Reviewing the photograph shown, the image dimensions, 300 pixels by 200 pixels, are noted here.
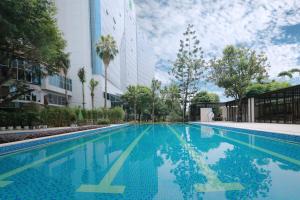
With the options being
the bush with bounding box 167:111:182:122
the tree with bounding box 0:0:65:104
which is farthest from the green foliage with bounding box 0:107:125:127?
the bush with bounding box 167:111:182:122

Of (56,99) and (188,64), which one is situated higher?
(188,64)

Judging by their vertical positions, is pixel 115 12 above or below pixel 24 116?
above

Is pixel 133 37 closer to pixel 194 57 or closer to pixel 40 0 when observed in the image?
pixel 194 57

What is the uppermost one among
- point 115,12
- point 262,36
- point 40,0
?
point 115,12

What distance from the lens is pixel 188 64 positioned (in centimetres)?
4041

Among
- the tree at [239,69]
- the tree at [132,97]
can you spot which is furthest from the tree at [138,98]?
the tree at [239,69]

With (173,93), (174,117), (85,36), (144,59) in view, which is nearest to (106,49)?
(85,36)

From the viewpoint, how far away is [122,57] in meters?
65.9

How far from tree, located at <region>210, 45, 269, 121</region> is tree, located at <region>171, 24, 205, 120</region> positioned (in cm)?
971

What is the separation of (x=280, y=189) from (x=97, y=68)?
39.9m

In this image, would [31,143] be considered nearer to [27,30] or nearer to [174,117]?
[27,30]

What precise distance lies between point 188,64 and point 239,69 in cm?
1191

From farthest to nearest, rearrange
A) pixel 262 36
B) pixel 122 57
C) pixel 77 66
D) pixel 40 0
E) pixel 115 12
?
pixel 122 57, pixel 115 12, pixel 77 66, pixel 262 36, pixel 40 0

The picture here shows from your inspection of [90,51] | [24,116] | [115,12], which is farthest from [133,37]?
[24,116]
